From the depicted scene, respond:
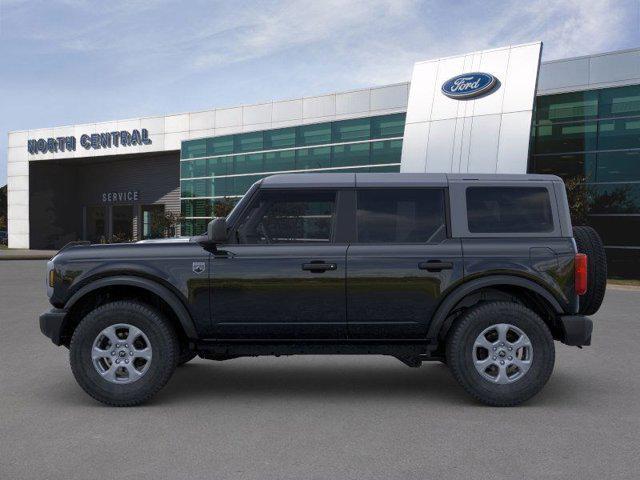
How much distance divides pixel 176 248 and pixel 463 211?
7.87ft

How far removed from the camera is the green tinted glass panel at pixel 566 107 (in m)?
25.4

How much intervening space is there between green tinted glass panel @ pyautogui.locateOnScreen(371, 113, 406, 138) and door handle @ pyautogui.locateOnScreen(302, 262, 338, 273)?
85.0ft

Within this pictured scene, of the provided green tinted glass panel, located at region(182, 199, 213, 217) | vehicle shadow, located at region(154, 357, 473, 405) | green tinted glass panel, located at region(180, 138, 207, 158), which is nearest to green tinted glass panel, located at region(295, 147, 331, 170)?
green tinted glass panel, located at region(182, 199, 213, 217)

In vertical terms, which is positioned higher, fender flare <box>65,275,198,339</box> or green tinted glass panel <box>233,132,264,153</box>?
green tinted glass panel <box>233,132,264,153</box>

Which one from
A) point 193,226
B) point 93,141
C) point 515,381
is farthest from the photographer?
point 93,141

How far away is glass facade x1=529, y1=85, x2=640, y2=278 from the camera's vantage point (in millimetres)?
24484

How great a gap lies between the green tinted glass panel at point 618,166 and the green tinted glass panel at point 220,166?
2008 cm

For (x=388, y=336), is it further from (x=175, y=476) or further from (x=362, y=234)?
(x=175, y=476)

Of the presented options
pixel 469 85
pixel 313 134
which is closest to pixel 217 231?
pixel 469 85

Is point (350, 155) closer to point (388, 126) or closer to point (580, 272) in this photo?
point (388, 126)

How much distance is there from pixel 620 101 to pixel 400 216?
2204 cm

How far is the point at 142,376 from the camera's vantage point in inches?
218

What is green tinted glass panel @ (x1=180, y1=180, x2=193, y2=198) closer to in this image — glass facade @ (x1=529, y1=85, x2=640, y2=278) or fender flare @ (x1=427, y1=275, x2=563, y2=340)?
glass facade @ (x1=529, y1=85, x2=640, y2=278)

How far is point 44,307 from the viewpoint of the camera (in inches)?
515
